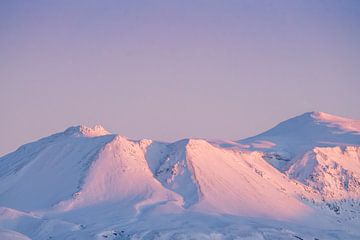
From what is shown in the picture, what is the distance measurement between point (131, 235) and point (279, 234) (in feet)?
99.4

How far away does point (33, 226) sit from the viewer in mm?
196750

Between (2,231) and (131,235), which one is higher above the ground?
(2,231)

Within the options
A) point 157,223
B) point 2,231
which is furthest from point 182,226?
point 2,231

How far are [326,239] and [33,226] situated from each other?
61734 millimetres

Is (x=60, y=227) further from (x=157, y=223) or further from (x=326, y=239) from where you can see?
(x=326, y=239)

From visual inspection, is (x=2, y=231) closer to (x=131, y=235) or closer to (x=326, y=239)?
(x=131, y=235)

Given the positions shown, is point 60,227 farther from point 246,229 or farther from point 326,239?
point 326,239

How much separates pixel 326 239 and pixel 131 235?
41540mm

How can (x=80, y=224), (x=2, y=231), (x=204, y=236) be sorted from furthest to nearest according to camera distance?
(x=80, y=224), (x=204, y=236), (x=2, y=231)

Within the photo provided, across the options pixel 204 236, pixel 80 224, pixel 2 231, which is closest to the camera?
pixel 2 231

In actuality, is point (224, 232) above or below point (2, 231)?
below

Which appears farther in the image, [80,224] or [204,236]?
[80,224]

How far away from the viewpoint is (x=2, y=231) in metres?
138

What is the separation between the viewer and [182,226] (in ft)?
638
